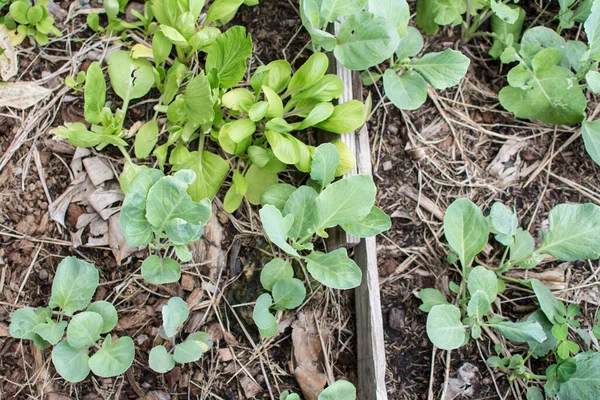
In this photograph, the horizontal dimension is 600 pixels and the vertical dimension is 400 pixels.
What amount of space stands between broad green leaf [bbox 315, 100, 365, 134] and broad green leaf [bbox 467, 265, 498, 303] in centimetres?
50

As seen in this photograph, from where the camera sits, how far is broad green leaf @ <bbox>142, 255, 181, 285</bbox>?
1.31m

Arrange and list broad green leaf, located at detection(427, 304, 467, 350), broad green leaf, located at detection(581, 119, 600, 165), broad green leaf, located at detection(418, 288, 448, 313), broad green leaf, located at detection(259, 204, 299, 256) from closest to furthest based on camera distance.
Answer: broad green leaf, located at detection(259, 204, 299, 256) < broad green leaf, located at detection(427, 304, 467, 350) < broad green leaf, located at detection(418, 288, 448, 313) < broad green leaf, located at detection(581, 119, 600, 165)

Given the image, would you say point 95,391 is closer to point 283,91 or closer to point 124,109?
point 124,109

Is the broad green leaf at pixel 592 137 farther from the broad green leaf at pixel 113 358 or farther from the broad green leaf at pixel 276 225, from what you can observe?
the broad green leaf at pixel 113 358

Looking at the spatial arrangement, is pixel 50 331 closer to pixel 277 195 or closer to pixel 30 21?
pixel 277 195

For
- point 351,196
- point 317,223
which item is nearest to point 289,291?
point 317,223

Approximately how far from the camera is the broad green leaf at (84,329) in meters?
1.26

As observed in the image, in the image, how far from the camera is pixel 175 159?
1.44 meters

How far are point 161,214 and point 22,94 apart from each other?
0.60 metres

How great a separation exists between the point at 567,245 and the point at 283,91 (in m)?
0.93

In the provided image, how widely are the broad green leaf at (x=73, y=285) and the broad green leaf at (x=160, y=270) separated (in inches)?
5.6

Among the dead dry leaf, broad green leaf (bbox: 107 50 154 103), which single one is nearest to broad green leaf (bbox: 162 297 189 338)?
broad green leaf (bbox: 107 50 154 103)

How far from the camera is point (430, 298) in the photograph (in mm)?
1435

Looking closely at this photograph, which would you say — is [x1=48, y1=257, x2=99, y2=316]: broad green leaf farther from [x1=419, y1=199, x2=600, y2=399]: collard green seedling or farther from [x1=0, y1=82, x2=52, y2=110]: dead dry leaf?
[x1=419, y1=199, x2=600, y2=399]: collard green seedling
